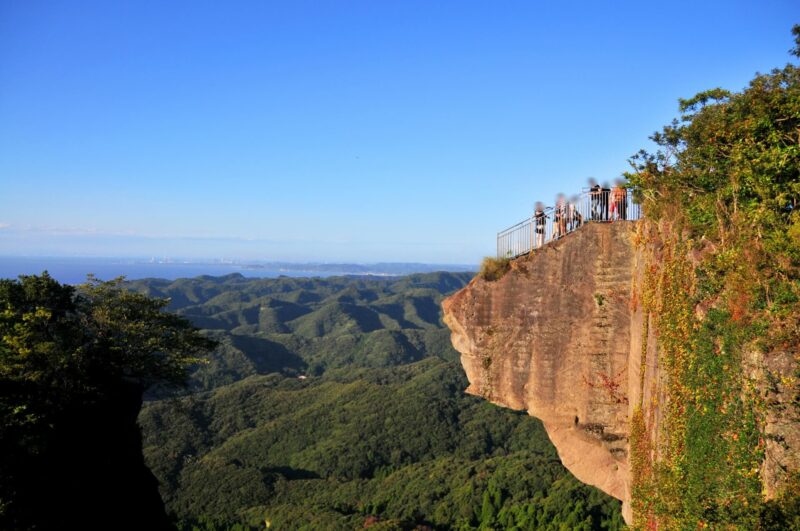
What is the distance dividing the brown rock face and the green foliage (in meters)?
0.19

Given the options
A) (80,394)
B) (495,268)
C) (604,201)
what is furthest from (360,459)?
(604,201)

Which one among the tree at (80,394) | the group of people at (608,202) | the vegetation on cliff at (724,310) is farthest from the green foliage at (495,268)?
the tree at (80,394)

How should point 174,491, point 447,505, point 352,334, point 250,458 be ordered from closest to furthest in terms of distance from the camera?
1. point 447,505
2. point 174,491
3. point 250,458
4. point 352,334

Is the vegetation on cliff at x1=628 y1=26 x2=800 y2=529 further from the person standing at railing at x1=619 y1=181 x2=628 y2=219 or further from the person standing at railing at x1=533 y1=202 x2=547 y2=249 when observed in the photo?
the person standing at railing at x1=533 y1=202 x2=547 y2=249

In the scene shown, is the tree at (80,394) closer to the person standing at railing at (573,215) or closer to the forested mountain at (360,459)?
the person standing at railing at (573,215)

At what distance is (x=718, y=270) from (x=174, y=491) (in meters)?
71.0

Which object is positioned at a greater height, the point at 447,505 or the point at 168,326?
the point at 168,326

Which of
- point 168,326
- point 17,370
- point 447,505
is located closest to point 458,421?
point 447,505

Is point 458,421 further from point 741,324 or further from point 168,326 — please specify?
point 741,324

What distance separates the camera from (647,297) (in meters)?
13.0

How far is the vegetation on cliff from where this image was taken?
7457 mm

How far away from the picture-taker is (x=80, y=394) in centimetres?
2136

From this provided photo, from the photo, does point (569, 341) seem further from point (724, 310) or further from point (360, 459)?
point (360, 459)

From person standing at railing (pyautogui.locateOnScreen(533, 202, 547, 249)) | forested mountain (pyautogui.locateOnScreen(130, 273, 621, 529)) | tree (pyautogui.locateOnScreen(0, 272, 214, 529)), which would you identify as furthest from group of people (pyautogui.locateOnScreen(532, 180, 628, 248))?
forested mountain (pyautogui.locateOnScreen(130, 273, 621, 529))
